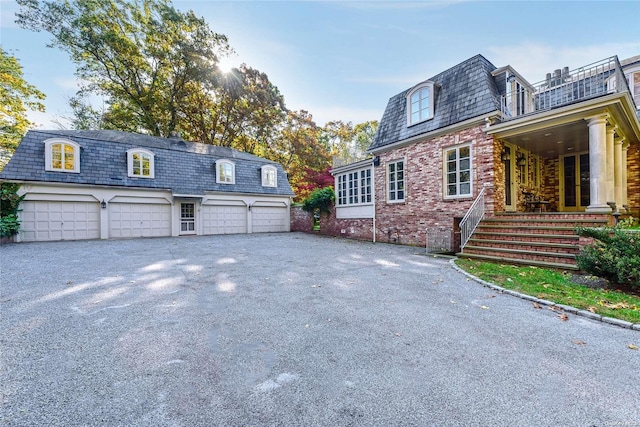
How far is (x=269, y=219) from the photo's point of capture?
18.6 m

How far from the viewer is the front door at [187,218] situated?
15625 mm

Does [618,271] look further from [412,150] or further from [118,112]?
[118,112]

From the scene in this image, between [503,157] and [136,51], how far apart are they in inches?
928

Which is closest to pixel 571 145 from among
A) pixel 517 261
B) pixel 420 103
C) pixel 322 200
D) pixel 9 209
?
pixel 420 103

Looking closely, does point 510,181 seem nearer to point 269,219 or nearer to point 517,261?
point 517,261

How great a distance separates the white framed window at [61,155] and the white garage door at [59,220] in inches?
66.2

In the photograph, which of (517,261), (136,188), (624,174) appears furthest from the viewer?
(136,188)

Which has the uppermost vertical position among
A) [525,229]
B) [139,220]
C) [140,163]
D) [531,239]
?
[140,163]

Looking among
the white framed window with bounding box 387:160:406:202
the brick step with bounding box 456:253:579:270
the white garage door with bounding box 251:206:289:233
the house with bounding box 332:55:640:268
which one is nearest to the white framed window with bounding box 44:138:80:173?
the white garage door with bounding box 251:206:289:233

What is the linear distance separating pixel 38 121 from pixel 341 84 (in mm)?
23018

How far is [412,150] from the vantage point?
35.9 ft

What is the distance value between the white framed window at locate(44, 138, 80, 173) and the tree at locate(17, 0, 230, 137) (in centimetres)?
861

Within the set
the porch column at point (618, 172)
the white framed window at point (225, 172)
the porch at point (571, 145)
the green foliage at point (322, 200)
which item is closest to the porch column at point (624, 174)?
the porch at point (571, 145)

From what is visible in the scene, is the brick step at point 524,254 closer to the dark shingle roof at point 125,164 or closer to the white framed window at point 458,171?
the white framed window at point 458,171
